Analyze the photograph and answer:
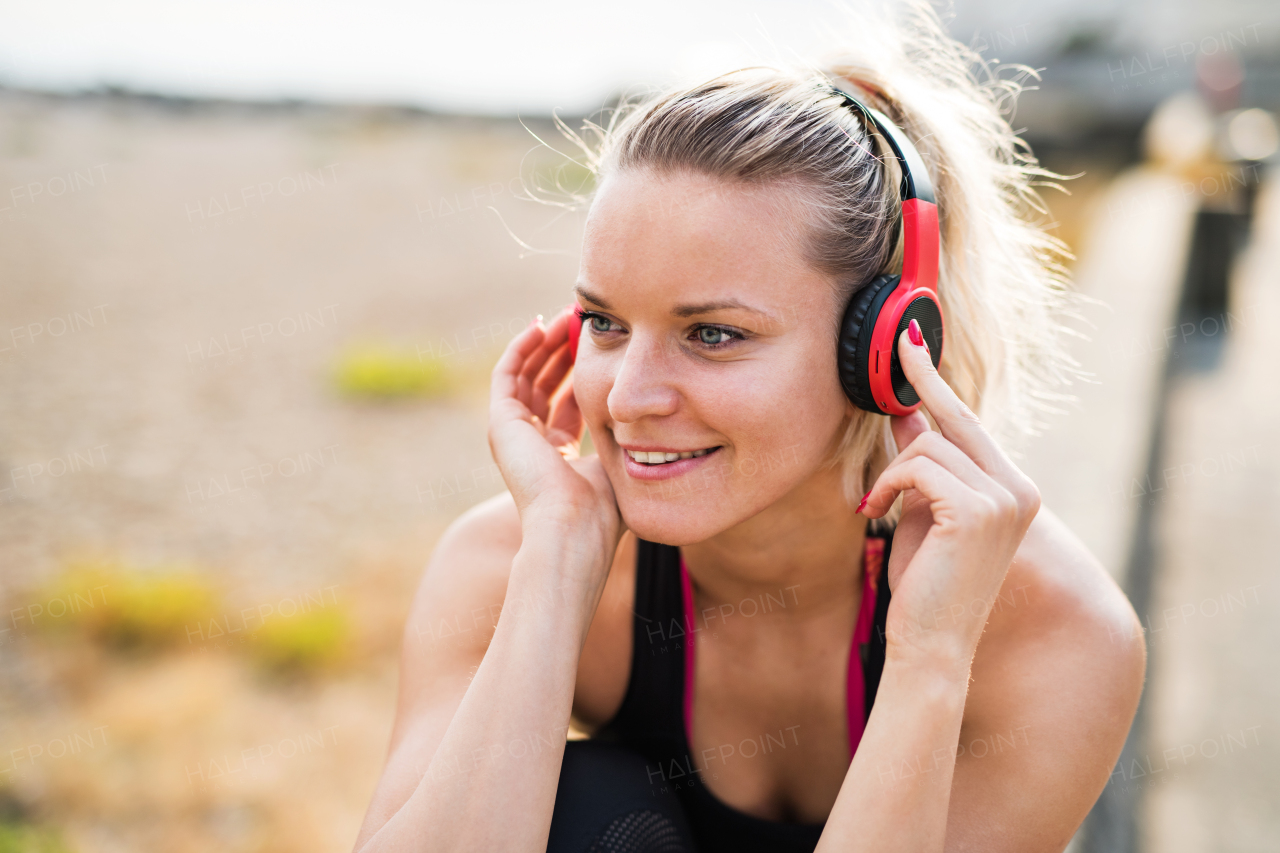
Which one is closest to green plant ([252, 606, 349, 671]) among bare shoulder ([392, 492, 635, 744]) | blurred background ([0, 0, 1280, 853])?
blurred background ([0, 0, 1280, 853])

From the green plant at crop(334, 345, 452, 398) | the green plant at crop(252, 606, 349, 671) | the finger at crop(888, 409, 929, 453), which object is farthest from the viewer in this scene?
the green plant at crop(334, 345, 452, 398)

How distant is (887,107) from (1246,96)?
610 inches

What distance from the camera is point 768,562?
1.96 meters

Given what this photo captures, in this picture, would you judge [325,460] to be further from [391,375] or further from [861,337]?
[861,337]

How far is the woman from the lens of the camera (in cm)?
150

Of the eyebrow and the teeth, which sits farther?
the teeth

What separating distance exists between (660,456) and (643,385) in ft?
0.54

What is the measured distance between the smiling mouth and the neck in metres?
0.30

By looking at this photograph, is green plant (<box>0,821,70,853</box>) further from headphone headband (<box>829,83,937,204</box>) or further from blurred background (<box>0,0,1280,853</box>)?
headphone headband (<box>829,83,937,204</box>)

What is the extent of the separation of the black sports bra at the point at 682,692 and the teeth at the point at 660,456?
0.45m

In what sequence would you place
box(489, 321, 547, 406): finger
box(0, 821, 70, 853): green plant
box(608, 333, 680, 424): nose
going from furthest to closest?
1. box(0, 821, 70, 853): green plant
2. box(489, 321, 547, 406): finger
3. box(608, 333, 680, 424): nose

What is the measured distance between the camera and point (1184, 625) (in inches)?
128

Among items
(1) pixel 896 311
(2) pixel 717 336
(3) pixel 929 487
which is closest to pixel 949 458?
(3) pixel 929 487

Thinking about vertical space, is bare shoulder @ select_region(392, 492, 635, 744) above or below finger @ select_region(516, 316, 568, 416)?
below
